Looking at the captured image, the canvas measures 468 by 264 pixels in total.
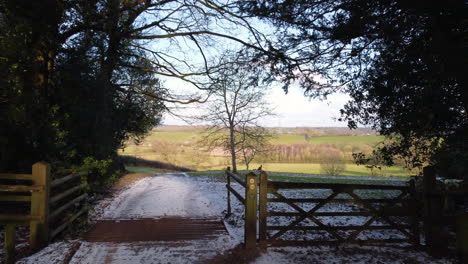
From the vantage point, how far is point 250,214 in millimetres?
5352

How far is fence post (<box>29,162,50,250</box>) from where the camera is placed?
5020 millimetres

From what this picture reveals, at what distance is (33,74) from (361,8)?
7.80 m

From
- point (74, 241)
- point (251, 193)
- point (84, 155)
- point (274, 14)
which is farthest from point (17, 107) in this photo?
point (274, 14)

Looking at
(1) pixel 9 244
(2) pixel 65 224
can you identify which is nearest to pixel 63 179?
(2) pixel 65 224

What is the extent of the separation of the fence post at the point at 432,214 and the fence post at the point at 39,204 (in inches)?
275

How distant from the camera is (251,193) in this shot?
17.7ft

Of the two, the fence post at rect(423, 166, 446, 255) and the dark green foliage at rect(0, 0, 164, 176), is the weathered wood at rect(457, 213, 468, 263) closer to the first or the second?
the fence post at rect(423, 166, 446, 255)

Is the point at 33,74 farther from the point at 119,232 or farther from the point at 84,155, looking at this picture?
the point at 119,232

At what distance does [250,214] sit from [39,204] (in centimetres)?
375

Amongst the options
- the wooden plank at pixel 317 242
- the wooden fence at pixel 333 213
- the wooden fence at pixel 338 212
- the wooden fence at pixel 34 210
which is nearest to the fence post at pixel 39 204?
the wooden fence at pixel 34 210

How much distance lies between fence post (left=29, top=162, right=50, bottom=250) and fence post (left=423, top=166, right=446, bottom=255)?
22.9 feet

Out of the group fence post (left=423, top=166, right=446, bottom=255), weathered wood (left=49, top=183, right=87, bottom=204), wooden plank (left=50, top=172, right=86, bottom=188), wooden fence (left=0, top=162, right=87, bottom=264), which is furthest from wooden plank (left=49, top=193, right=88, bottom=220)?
fence post (left=423, top=166, right=446, bottom=255)

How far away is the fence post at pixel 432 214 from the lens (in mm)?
5453

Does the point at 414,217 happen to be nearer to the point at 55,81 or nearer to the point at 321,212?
the point at 321,212
